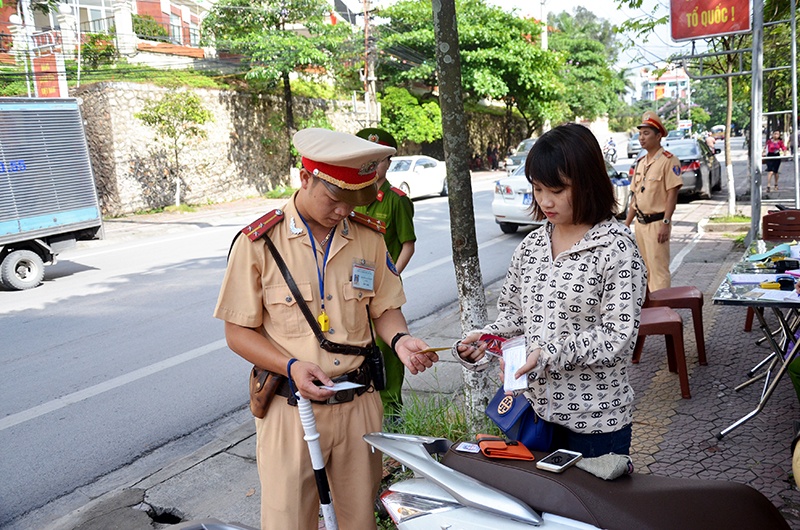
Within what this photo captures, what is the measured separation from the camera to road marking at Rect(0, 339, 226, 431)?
518 centimetres

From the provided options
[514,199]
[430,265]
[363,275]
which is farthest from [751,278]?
[514,199]

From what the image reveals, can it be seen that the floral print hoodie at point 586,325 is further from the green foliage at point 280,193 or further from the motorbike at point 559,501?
the green foliage at point 280,193

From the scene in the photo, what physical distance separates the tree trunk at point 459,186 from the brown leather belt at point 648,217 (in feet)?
10.6

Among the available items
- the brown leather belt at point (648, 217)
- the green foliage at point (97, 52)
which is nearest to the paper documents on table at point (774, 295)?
the brown leather belt at point (648, 217)

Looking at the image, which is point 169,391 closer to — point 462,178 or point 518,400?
point 462,178

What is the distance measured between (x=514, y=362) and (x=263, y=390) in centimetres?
80

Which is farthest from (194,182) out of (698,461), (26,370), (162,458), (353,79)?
(698,461)

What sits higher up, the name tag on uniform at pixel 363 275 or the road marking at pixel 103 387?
the name tag on uniform at pixel 363 275

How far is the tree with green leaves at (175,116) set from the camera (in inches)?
707

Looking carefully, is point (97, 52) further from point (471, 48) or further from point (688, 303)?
point (688, 303)

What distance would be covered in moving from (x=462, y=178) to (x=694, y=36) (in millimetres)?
6449

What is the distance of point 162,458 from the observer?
446cm

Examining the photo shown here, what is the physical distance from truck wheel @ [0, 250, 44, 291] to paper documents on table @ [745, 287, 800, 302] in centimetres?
993

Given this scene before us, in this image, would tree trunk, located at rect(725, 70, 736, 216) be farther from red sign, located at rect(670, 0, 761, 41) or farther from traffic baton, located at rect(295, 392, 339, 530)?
traffic baton, located at rect(295, 392, 339, 530)
